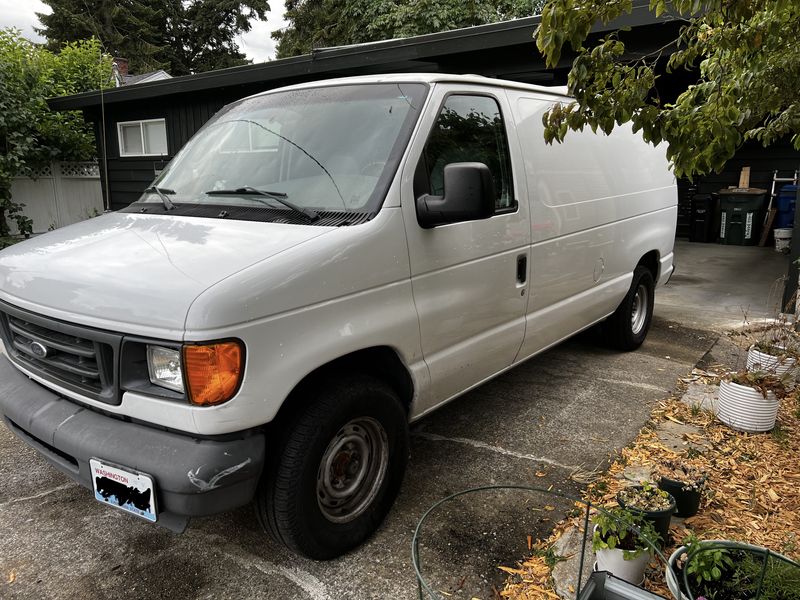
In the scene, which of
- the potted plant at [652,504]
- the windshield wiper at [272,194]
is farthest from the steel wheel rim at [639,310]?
the windshield wiper at [272,194]

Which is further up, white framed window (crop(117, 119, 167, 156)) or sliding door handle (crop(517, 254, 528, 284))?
white framed window (crop(117, 119, 167, 156))

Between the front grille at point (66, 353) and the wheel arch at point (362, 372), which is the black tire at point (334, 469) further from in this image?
the front grille at point (66, 353)

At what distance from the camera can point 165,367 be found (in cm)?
217

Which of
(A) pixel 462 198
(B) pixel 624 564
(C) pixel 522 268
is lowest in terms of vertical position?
(B) pixel 624 564

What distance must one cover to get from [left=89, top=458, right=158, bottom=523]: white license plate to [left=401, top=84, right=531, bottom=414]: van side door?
136 cm

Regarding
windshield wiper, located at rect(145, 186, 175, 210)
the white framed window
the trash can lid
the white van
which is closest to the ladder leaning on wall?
the trash can lid

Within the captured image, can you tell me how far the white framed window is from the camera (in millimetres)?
13148

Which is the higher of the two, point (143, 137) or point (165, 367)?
point (143, 137)

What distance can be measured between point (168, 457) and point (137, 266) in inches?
29.9

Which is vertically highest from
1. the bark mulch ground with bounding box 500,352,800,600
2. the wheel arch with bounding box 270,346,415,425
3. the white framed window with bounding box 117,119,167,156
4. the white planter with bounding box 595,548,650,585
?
the white framed window with bounding box 117,119,167,156

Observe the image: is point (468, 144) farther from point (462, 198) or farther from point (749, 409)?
point (749, 409)

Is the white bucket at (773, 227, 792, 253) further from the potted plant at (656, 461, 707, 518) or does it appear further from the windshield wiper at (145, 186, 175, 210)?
the windshield wiper at (145, 186, 175, 210)

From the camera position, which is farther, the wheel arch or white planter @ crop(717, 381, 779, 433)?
white planter @ crop(717, 381, 779, 433)

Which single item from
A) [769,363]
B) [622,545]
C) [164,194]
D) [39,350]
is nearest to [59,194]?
[164,194]
